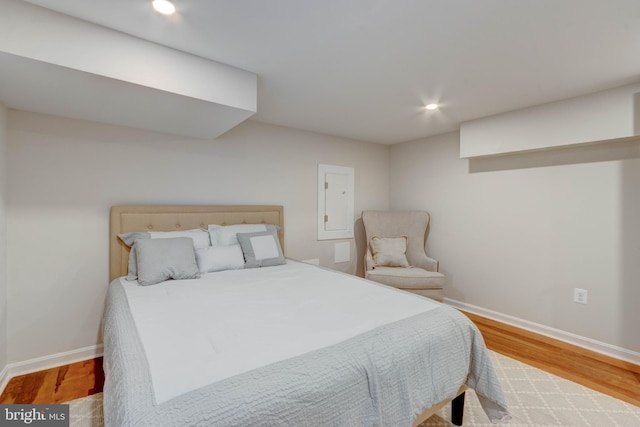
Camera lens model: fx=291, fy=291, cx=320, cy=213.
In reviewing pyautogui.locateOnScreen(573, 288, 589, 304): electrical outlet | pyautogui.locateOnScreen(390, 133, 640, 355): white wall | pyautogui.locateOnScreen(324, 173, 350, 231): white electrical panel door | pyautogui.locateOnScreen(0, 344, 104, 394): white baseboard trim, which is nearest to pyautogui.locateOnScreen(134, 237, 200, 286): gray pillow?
pyautogui.locateOnScreen(0, 344, 104, 394): white baseboard trim

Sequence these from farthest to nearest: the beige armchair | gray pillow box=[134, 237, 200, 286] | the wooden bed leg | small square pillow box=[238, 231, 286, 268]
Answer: the beige armchair
small square pillow box=[238, 231, 286, 268]
gray pillow box=[134, 237, 200, 286]
the wooden bed leg

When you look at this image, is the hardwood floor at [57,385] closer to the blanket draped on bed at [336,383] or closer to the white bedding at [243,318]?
the white bedding at [243,318]

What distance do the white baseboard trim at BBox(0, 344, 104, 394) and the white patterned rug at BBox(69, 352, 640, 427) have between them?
62cm

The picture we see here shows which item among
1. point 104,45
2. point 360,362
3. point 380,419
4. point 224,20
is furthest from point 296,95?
point 380,419

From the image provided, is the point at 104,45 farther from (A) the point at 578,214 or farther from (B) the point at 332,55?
(A) the point at 578,214

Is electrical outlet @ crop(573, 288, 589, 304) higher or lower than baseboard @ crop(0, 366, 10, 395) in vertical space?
higher

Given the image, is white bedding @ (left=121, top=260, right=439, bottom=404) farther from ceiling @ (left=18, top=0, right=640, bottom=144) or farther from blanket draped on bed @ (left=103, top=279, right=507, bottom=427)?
ceiling @ (left=18, top=0, right=640, bottom=144)

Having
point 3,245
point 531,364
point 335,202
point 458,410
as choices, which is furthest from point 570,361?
point 3,245

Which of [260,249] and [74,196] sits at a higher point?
[74,196]

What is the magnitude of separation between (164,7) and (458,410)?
270cm

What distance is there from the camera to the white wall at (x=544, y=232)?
251 centimetres

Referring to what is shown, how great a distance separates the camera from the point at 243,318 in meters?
1.46

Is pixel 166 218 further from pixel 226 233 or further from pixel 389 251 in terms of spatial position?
pixel 389 251

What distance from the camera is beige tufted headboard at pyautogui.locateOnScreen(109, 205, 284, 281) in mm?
2455
